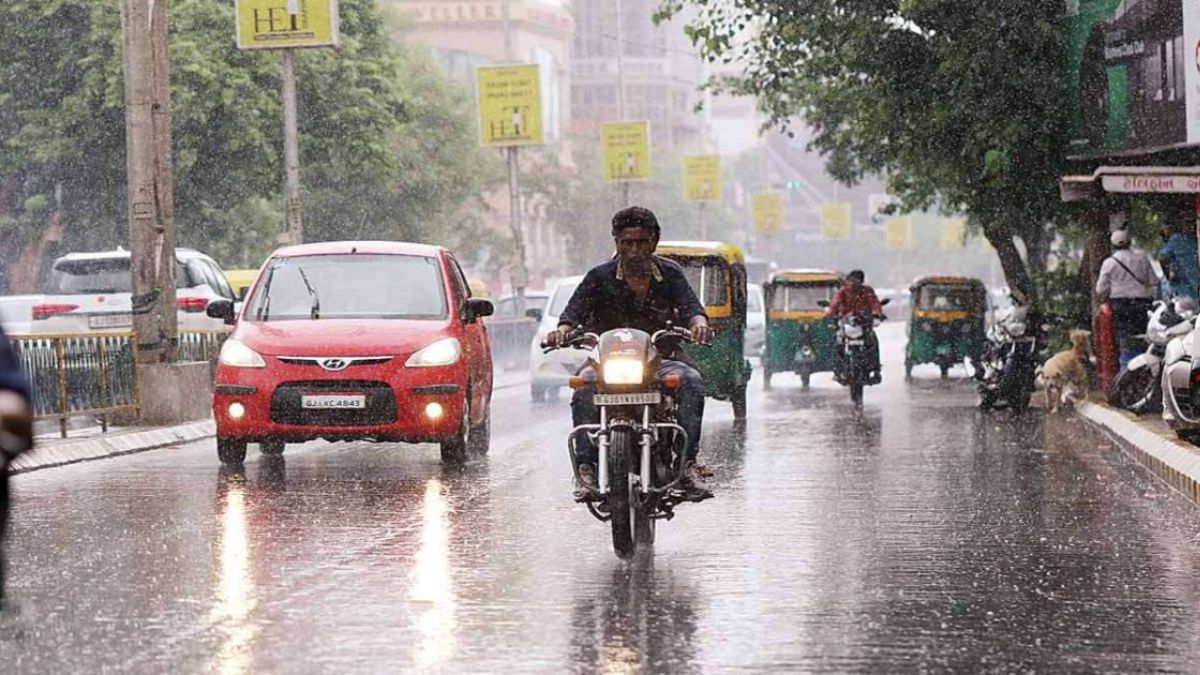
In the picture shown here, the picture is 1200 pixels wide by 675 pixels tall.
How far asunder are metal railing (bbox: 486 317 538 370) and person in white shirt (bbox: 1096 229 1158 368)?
2144 centimetres

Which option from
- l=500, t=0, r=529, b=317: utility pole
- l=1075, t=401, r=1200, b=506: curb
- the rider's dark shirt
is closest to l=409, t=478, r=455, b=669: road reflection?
the rider's dark shirt

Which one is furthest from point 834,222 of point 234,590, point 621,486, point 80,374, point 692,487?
point 234,590

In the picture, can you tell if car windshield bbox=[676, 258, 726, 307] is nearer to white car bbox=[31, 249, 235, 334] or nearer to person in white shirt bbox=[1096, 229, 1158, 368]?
person in white shirt bbox=[1096, 229, 1158, 368]

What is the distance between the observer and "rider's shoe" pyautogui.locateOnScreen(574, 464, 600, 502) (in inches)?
426

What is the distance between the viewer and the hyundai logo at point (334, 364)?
16531mm

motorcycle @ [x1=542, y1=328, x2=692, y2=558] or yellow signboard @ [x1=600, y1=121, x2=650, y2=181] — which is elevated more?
yellow signboard @ [x1=600, y1=121, x2=650, y2=181]

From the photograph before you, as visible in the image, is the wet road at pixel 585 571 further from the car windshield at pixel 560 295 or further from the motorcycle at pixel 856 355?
the car windshield at pixel 560 295

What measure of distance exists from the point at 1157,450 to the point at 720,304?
8.34m

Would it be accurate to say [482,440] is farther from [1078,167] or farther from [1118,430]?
[1078,167]

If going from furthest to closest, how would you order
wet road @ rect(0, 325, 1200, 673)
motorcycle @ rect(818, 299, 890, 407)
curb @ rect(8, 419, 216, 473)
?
motorcycle @ rect(818, 299, 890, 407), curb @ rect(8, 419, 216, 473), wet road @ rect(0, 325, 1200, 673)

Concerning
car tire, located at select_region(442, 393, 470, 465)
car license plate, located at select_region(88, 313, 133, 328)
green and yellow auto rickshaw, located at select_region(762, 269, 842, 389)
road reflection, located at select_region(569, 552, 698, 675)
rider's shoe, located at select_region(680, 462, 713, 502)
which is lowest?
green and yellow auto rickshaw, located at select_region(762, 269, 842, 389)

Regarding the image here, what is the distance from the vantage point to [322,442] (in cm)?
2073

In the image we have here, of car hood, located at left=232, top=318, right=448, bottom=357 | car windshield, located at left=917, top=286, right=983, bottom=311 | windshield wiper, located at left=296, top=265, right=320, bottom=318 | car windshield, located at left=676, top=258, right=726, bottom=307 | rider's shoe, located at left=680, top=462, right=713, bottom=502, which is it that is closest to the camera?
rider's shoe, located at left=680, top=462, right=713, bottom=502

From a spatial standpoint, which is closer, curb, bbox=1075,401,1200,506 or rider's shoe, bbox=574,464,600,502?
rider's shoe, bbox=574,464,600,502
